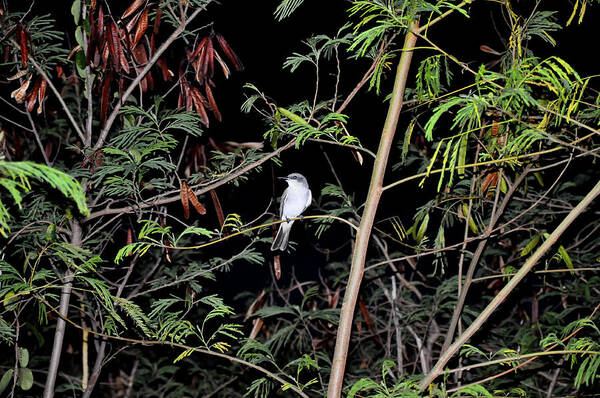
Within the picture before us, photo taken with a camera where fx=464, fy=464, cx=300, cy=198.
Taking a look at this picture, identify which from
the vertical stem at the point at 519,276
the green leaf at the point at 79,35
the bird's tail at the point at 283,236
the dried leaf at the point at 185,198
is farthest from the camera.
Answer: the bird's tail at the point at 283,236

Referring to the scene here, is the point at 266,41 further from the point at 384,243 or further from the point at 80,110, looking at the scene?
the point at 384,243

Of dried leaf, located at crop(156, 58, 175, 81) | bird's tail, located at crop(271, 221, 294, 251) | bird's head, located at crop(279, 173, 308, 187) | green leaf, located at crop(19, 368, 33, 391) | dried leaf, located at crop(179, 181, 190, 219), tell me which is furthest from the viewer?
bird's head, located at crop(279, 173, 308, 187)

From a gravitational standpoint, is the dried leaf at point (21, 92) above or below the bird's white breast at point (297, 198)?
above

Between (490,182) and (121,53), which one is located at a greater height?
(121,53)

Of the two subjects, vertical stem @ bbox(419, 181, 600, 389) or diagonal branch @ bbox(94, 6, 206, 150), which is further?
diagonal branch @ bbox(94, 6, 206, 150)

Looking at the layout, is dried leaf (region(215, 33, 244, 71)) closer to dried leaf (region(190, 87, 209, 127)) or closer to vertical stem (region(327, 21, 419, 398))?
dried leaf (region(190, 87, 209, 127))

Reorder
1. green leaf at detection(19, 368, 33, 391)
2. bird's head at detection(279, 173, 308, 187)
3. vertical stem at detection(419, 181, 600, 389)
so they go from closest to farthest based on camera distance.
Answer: vertical stem at detection(419, 181, 600, 389)
green leaf at detection(19, 368, 33, 391)
bird's head at detection(279, 173, 308, 187)

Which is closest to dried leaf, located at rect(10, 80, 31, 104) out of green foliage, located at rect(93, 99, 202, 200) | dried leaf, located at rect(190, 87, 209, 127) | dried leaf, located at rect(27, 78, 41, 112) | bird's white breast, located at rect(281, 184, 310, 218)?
dried leaf, located at rect(27, 78, 41, 112)

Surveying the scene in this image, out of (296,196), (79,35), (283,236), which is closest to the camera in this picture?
(79,35)

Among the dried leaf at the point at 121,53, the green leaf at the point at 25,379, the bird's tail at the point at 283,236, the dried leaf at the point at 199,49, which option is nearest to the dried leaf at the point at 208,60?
the dried leaf at the point at 199,49

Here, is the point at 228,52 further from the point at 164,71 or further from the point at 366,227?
the point at 366,227

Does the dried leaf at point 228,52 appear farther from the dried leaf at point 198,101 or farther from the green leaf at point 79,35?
Result: the green leaf at point 79,35

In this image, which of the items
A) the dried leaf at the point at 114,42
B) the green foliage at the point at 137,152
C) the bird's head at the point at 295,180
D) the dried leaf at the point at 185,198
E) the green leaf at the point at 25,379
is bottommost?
the green leaf at the point at 25,379

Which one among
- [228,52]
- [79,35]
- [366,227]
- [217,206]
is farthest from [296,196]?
[366,227]
